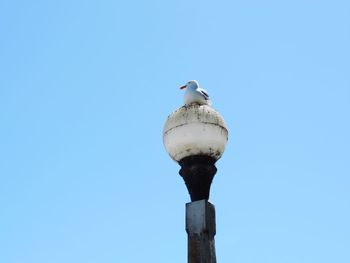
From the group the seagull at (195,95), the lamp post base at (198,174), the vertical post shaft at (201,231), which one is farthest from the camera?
the seagull at (195,95)

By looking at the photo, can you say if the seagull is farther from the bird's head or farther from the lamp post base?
the lamp post base

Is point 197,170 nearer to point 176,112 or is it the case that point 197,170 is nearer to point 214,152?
point 214,152

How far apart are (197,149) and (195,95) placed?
2.25 feet

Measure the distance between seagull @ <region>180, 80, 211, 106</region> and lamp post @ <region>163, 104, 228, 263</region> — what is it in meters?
0.20

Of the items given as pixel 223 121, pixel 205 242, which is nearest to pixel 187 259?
pixel 205 242

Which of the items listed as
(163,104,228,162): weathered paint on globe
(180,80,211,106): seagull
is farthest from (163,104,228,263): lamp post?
(180,80,211,106): seagull

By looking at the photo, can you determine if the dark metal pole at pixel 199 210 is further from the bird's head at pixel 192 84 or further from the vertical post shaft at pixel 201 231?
the bird's head at pixel 192 84

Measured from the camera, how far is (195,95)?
6.42m

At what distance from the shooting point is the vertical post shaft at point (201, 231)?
→ 217 inches

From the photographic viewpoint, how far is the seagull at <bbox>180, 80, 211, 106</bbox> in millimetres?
6402

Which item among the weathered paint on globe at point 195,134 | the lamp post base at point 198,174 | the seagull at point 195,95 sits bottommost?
the lamp post base at point 198,174

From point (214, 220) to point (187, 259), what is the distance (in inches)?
18.7

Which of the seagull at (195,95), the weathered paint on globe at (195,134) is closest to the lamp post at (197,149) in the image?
the weathered paint on globe at (195,134)

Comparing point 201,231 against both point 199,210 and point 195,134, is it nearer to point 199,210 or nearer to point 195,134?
point 199,210
